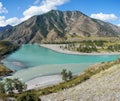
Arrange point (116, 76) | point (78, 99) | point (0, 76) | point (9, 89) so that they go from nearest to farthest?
point (78, 99) < point (116, 76) < point (9, 89) < point (0, 76)

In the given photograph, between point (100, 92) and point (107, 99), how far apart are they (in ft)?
15.0

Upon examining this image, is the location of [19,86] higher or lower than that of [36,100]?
lower

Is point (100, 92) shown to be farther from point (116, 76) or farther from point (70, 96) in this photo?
point (116, 76)

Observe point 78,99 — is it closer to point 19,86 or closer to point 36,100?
point 36,100

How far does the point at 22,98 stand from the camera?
43.9 metres

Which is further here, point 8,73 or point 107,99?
point 8,73

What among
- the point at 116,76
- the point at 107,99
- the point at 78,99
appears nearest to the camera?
the point at 107,99

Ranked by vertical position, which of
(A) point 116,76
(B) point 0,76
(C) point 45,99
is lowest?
(B) point 0,76

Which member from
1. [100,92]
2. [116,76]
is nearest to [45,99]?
[100,92]

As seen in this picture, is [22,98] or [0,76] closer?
[22,98]

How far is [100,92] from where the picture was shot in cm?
4659

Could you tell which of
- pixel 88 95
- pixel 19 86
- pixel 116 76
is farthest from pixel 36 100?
pixel 19 86

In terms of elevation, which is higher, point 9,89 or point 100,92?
point 100,92

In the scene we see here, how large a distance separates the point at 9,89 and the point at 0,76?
61088mm
